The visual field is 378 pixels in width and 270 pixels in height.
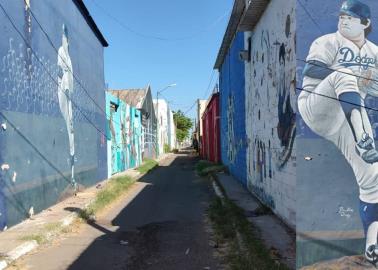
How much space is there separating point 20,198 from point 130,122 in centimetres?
2130

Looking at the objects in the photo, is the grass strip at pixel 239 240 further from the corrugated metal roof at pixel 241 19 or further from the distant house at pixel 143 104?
the distant house at pixel 143 104

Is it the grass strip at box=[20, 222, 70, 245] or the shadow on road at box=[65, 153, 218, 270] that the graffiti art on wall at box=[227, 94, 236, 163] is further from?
the grass strip at box=[20, 222, 70, 245]

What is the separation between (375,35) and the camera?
576 centimetres

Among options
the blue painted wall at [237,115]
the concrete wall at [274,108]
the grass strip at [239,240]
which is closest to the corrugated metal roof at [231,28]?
the blue painted wall at [237,115]

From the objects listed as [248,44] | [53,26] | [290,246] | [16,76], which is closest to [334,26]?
[290,246]

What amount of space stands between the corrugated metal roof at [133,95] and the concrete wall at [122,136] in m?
4.93

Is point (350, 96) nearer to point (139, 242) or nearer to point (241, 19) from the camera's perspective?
point (139, 242)

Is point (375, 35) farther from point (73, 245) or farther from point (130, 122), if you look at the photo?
point (130, 122)

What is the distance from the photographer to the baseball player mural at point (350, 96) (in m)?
5.70

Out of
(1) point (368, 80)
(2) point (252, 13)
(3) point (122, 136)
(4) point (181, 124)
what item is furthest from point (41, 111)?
(4) point (181, 124)

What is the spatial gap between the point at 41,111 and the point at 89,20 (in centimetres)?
745

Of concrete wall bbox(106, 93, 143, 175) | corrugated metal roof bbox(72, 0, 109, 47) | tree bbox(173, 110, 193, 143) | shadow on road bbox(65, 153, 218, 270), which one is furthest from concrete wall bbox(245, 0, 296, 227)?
tree bbox(173, 110, 193, 143)

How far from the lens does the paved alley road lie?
7152 mm

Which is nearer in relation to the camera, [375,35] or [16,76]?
[375,35]
